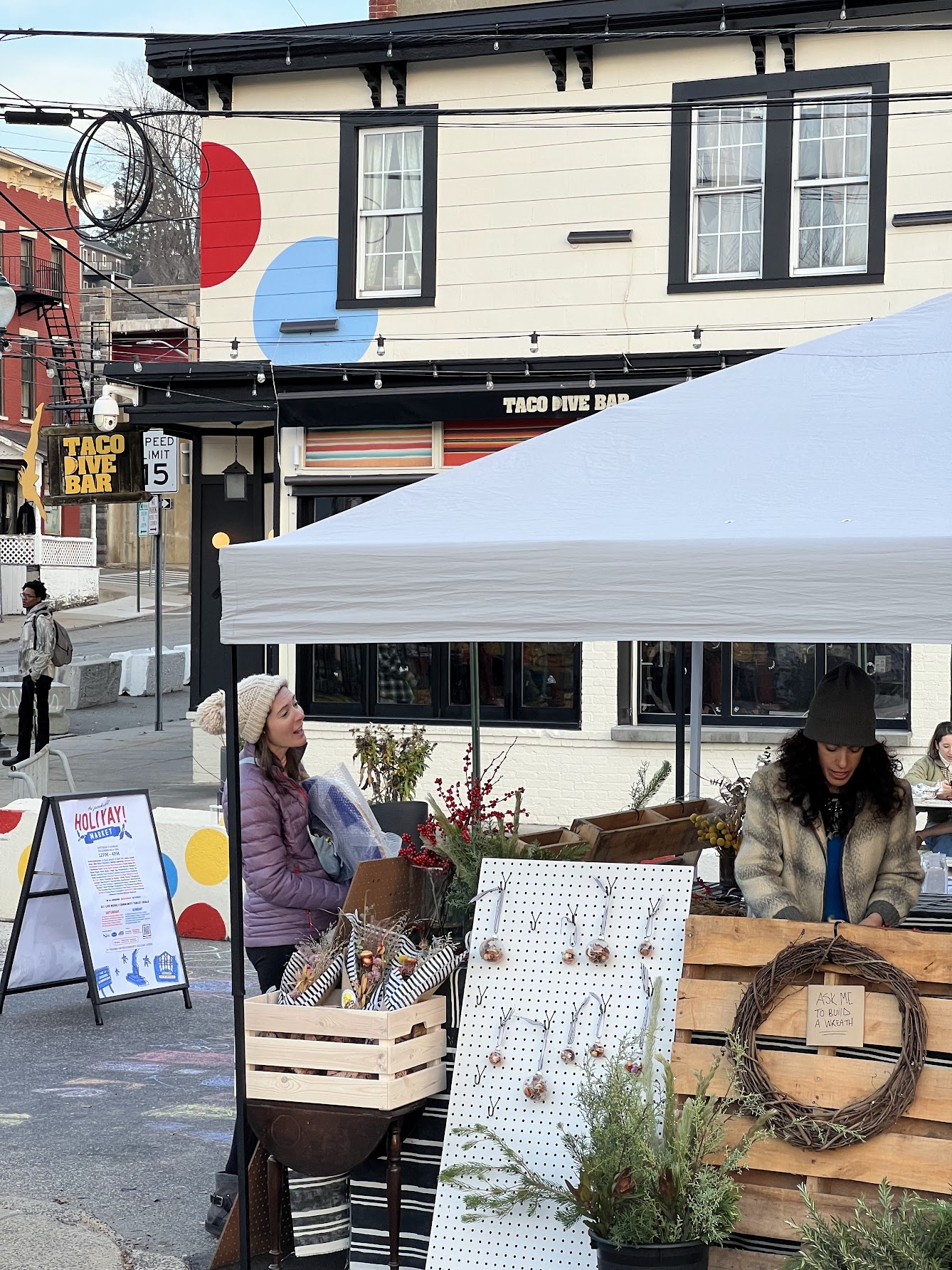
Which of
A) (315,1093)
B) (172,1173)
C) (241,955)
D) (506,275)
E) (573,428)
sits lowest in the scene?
(172,1173)

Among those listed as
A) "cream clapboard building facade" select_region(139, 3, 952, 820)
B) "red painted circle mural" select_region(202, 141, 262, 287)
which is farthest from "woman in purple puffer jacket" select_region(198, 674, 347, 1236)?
"red painted circle mural" select_region(202, 141, 262, 287)

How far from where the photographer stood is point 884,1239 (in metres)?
3.58

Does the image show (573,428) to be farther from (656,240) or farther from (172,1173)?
(656,240)

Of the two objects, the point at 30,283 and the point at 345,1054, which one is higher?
the point at 30,283

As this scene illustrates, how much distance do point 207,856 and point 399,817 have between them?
Answer: 11.7 ft

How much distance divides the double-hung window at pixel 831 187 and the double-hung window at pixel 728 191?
36 centimetres

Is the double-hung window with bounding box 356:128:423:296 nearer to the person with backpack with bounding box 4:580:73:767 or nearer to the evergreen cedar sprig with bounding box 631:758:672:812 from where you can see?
the person with backpack with bounding box 4:580:73:767

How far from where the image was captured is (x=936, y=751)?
10.2 metres

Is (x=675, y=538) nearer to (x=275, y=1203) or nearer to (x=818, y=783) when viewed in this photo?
(x=818, y=783)

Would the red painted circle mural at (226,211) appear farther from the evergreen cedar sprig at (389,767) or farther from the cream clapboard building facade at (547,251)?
the evergreen cedar sprig at (389,767)

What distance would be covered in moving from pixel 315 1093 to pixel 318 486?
38.2 feet

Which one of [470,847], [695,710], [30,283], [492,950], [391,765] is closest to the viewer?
[492,950]

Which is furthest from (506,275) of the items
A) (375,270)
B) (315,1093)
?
(315,1093)

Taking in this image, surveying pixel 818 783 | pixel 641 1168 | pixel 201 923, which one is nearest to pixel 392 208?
pixel 201 923
